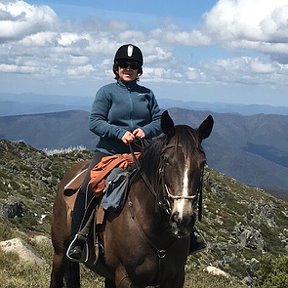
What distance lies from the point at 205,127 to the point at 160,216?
1.22 m

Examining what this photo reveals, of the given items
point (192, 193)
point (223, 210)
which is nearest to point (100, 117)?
point (192, 193)

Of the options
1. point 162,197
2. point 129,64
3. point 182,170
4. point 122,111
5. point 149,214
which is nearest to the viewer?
point 182,170

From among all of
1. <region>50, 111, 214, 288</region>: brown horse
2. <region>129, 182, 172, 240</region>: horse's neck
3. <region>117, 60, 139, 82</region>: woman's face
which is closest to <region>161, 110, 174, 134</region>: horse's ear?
<region>50, 111, 214, 288</region>: brown horse

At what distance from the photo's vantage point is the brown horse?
5379 mm

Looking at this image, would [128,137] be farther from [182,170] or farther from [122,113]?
[182,170]

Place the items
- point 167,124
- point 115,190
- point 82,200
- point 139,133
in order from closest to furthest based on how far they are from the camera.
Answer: point 167,124 → point 115,190 → point 139,133 → point 82,200

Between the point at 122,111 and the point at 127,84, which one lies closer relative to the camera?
the point at 122,111

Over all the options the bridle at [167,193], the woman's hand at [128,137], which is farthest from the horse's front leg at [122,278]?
the woman's hand at [128,137]

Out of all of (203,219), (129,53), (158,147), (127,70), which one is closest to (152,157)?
(158,147)

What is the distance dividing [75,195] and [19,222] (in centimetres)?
2302

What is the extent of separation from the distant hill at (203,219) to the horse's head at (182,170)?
5.62 m

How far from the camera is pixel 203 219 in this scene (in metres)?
71.6

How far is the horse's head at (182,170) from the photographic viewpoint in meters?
5.22

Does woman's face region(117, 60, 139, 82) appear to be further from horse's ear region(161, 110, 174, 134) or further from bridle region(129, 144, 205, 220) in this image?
horse's ear region(161, 110, 174, 134)
